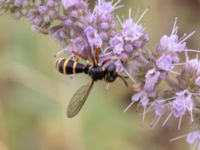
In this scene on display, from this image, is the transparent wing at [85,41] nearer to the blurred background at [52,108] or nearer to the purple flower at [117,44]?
the purple flower at [117,44]

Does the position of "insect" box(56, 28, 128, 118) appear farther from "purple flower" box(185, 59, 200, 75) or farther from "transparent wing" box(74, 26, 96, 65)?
"purple flower" box(185, 59, 200, 75)

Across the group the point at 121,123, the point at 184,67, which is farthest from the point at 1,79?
the point at 184,67

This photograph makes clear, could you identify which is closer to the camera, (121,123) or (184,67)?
(184,67)

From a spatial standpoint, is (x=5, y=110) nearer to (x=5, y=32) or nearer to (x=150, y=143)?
(x=5, y=32)

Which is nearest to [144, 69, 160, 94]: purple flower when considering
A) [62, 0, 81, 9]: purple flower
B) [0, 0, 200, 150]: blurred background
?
[62, 0, 81, 9]: purple flower

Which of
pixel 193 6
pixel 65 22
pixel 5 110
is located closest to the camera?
pixel 65 22

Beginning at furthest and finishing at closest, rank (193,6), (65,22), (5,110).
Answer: (193,6), (5,110), (65,22)

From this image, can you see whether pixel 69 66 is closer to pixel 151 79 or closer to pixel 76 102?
pixel 76 102
